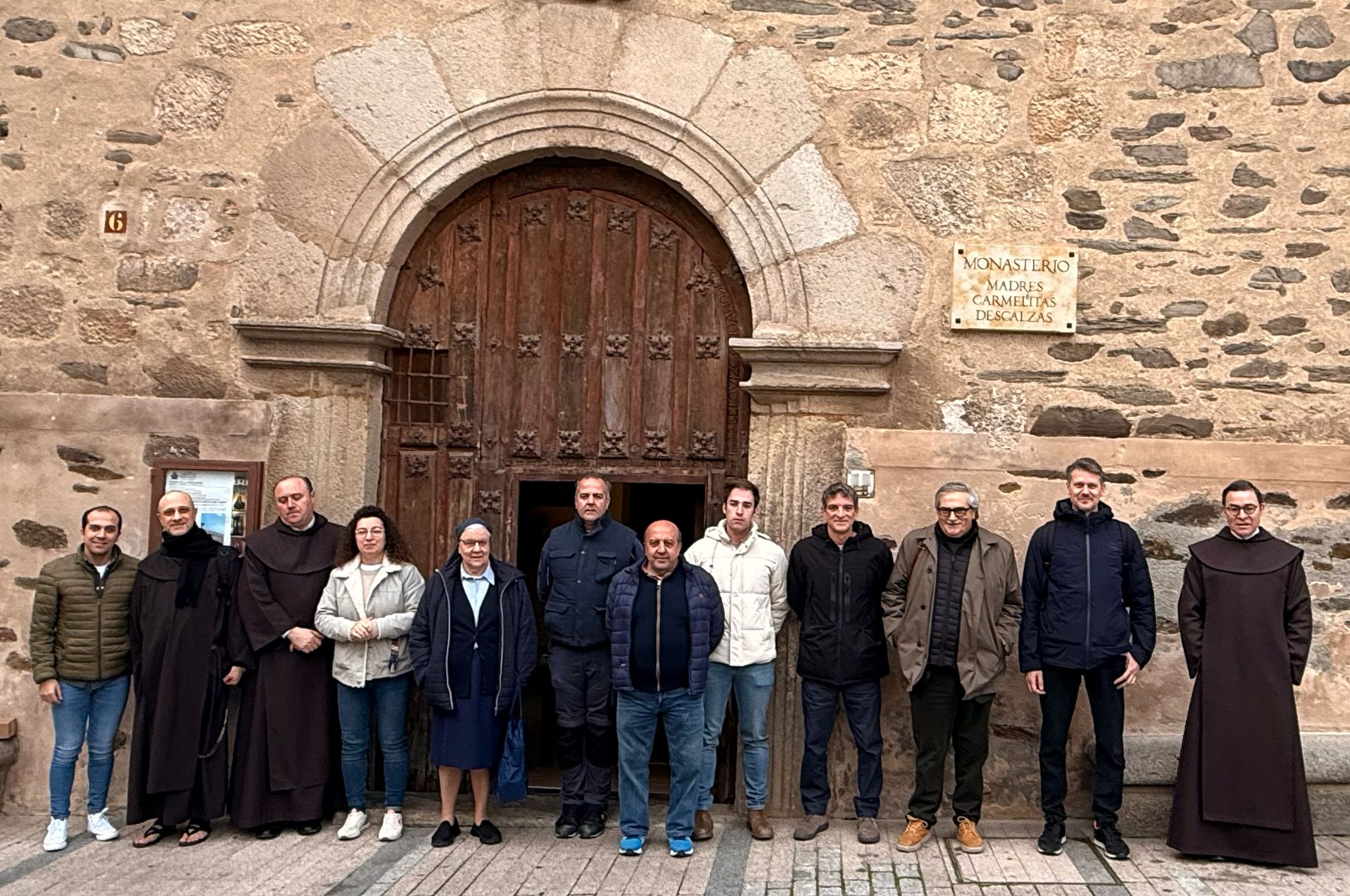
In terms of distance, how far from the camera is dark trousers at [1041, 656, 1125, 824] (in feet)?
14.9

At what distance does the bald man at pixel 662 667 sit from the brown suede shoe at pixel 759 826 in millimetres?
296

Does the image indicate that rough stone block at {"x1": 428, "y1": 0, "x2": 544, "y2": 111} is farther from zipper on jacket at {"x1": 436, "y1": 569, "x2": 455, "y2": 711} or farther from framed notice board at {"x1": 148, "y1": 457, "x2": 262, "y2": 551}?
zipper on jacket at {"x1": 436, "y1": 569, "x2": 455, "y2": 711}

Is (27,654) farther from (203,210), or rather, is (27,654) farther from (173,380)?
(203,210)

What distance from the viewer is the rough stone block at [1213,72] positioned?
5129 millimetres

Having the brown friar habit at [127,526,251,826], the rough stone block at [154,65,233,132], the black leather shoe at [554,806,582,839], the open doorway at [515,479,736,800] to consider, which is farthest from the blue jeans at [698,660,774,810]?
the rough stone block at [154,65,233,132]

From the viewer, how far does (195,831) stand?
15.7 ft

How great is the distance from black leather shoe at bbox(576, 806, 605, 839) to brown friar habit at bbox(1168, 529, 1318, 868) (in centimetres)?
220

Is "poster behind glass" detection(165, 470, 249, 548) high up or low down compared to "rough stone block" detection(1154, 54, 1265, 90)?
down

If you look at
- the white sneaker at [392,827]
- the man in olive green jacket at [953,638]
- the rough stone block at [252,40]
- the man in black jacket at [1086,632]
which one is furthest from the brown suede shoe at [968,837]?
the rough stone block at [252,40]

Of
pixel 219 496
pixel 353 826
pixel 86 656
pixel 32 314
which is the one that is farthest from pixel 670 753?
pixel 32 314

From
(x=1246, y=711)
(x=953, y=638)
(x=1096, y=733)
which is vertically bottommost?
(x=1096, y=733)

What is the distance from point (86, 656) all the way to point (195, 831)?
819 millimetres

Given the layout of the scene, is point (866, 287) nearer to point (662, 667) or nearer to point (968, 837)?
point (662, 667)

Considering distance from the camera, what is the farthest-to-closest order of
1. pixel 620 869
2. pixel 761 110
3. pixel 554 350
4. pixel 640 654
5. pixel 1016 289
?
pixel 554 350 < pixel 761 110 < pixel 1016 289 < pixel 640 654 < pixel 620 869
